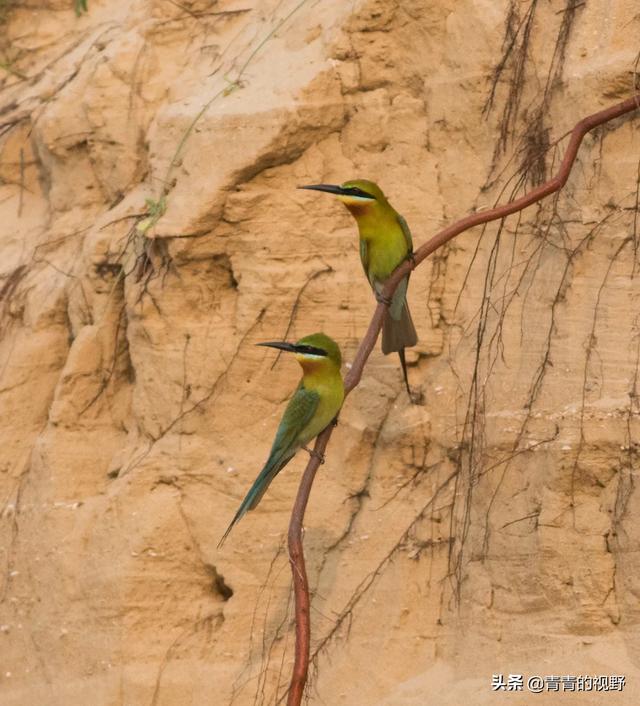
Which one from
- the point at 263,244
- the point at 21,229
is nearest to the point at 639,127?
the point at 263,244

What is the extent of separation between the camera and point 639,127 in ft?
14.6

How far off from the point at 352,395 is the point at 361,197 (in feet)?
2.32

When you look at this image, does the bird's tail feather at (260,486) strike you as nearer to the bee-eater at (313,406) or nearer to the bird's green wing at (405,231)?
the bee-eater at (313,406)

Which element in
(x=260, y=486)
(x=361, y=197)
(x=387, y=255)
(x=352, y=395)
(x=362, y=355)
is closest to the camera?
(x=362, y=355)

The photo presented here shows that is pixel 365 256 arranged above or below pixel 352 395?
above

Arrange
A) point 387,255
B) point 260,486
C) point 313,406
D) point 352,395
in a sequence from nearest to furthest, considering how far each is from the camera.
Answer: point 260,486
point 313,406
point 387,255
point 352,395

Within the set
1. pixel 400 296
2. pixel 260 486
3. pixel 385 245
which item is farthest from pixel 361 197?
pixel 260 486

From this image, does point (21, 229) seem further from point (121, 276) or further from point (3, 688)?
point (3, 688)

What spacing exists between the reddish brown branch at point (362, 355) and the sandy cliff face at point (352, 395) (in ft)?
1.65

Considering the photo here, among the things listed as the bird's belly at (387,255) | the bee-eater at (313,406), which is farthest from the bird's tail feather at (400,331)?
the bee-eater at (313,406)

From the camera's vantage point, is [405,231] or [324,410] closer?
[324,410]

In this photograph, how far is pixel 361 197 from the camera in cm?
437

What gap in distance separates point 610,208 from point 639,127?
25 centimetres

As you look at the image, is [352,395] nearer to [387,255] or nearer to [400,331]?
[400,331]
